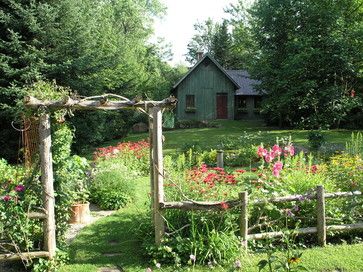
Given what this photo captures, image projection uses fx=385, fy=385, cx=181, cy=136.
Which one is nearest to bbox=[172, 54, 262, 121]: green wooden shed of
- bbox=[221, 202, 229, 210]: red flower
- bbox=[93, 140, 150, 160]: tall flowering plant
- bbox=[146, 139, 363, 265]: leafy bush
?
bbox=[93, 140, 150, 160]: tall flowering plant

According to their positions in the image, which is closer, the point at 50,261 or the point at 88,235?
the point at 50,261

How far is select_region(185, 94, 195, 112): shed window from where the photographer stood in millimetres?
31719

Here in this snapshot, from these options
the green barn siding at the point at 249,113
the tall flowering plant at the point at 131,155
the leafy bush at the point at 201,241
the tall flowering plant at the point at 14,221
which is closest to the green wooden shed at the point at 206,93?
the green barn siding at the point at 249,113

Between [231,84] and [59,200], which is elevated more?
[231,84]

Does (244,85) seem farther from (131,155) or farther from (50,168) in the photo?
(50,168)

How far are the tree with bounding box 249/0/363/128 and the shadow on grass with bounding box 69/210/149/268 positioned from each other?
14583 mm

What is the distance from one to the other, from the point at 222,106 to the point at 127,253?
87.8ft

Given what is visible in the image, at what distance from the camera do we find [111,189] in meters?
9.28

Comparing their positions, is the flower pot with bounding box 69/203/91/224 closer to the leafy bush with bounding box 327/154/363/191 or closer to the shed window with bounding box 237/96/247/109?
the leafy bush with bounding box 327/154/363/191

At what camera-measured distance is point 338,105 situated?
1992cm

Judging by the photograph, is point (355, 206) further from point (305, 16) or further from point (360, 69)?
point (305, 16)

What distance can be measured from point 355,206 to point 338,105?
14594 millimetres

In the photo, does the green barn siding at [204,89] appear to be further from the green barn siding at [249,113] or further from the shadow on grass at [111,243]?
the shadow on grass at [111,243]

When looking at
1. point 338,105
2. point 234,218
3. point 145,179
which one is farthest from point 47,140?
point 338,105
